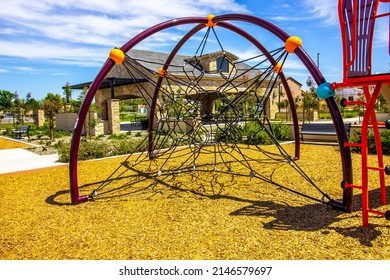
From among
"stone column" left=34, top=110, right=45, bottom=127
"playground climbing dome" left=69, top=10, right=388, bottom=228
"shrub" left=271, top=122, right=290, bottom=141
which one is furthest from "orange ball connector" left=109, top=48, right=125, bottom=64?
"stone column" left=34, top=110, right=45, bottom=127

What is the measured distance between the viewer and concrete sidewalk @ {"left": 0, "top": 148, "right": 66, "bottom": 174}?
8815 millimetres

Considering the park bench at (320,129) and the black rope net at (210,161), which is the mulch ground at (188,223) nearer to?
the black rope net at (210,161)

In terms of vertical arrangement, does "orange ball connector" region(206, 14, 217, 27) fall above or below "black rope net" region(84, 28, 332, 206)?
above

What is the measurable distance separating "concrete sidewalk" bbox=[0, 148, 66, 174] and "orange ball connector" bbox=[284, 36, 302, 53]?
7.02 m

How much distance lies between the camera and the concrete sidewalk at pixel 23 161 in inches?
347

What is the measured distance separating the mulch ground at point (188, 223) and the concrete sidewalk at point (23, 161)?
233 cm

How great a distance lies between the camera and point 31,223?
4461mm

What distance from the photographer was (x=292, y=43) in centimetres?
470

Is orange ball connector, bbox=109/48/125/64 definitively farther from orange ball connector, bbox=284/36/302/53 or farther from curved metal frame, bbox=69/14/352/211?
orange ball connector, bbox=284/36/302/53

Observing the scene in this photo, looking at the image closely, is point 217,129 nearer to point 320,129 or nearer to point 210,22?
point 210,22

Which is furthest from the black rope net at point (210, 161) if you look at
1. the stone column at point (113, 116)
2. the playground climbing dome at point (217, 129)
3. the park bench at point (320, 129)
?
the stone column at point (113, 116)

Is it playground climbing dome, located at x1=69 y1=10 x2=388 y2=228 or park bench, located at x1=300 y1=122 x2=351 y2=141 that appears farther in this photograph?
park bench, located at x1=300 y1=122 x2=351 y2=141
